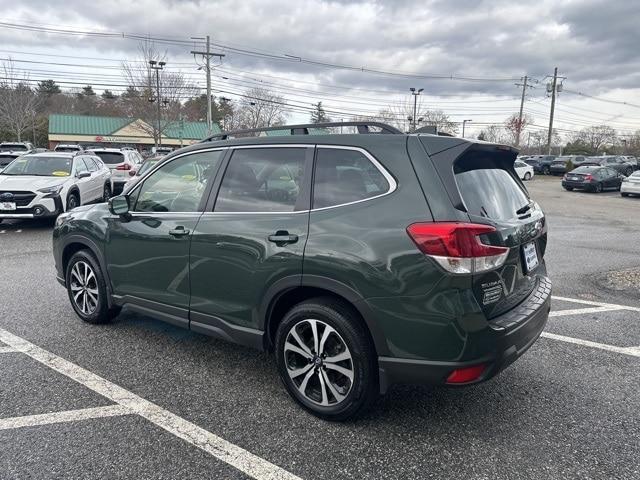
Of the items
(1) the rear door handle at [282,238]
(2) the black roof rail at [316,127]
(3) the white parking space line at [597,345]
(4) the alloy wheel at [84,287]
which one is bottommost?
(3) the white parking space line at [597,345]

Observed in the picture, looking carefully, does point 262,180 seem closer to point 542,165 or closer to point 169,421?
point 169,421

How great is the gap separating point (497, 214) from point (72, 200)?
→ 34.3 ft

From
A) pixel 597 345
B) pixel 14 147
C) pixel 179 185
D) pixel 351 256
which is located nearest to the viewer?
Answer: pixel 351 256

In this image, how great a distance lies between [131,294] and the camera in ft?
13.3

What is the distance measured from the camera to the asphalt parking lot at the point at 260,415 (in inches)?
100

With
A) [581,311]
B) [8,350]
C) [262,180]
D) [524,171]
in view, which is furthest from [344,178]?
[524,171]

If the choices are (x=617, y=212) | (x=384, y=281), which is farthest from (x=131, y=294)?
(x=617, y=212)

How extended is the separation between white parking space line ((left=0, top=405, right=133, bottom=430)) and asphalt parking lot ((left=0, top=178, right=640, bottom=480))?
10 millimetres

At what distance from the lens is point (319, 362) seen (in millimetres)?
2969

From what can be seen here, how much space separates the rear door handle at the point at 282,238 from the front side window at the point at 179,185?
859 millimetres

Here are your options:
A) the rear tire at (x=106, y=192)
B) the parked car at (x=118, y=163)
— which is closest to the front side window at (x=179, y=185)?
the rear tire at (x=106, y=192)

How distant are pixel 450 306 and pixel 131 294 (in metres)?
2.83

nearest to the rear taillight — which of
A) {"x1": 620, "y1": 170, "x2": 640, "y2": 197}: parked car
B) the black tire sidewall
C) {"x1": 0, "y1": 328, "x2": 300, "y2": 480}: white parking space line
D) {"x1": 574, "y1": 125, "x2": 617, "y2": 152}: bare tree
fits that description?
{"x1": 0, "y1": 328, "x2": 300, "y2": 480}: white parking space line

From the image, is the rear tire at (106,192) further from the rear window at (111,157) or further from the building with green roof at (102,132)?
the building with green roof at (102,132)
